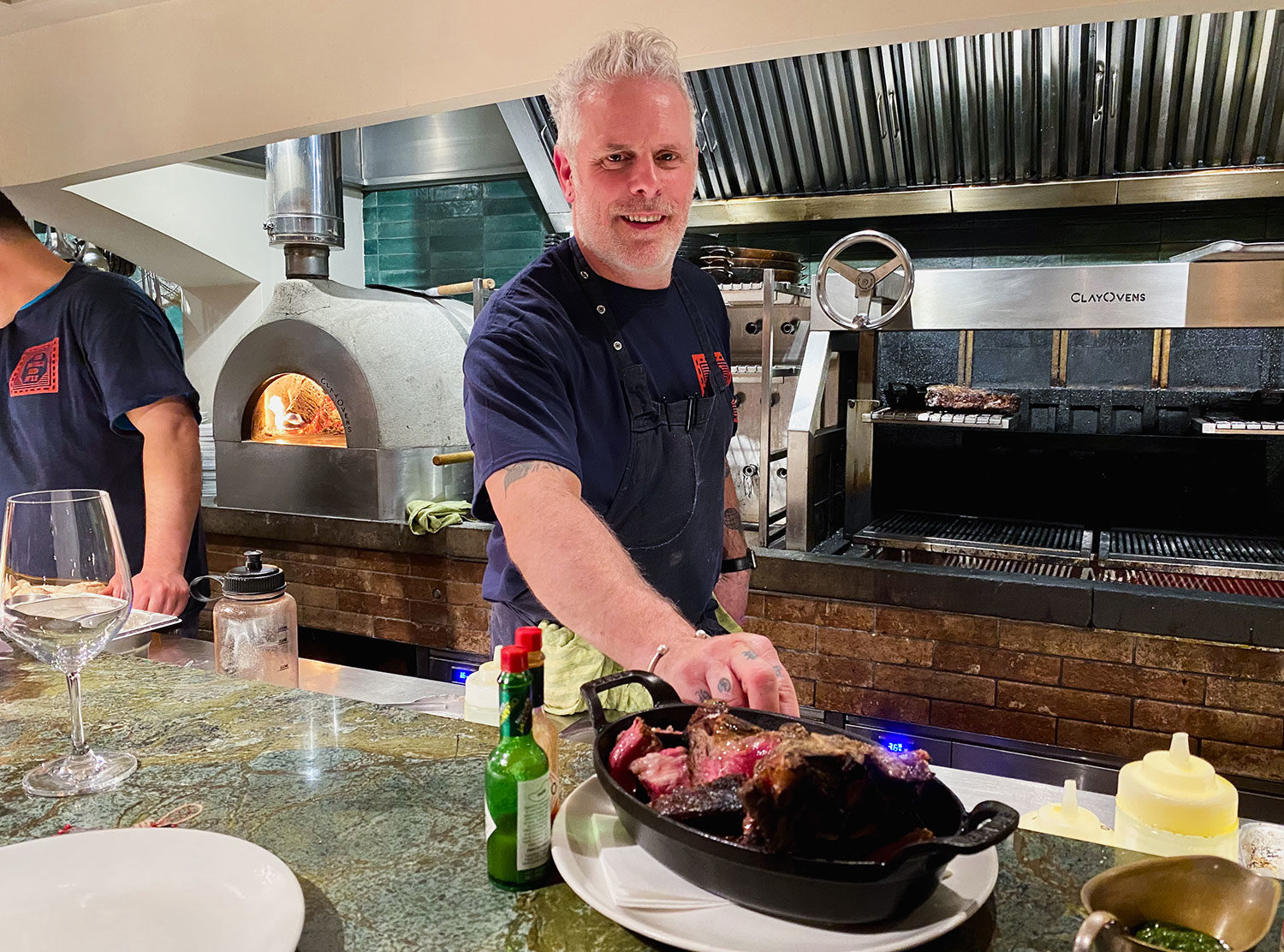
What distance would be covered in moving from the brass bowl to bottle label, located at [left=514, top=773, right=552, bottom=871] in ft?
1.42

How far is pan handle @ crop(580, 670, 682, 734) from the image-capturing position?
94 centimetres

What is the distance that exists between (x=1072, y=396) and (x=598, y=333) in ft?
9.44

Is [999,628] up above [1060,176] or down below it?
below

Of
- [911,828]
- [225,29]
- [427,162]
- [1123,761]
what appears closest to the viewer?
[911,828]

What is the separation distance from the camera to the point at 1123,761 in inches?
112

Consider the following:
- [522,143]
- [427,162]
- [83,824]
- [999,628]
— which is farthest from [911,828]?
[427,162]

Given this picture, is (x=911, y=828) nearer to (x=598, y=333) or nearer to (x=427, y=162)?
(x=598, y=333)

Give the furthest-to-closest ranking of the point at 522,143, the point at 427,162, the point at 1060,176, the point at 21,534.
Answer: the point at 427,162 < the point at 522,143 < the point at 1060,176 < the point at 21,534

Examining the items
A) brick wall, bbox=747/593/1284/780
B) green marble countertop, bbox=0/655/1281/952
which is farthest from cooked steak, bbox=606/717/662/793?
brick wall, bbox=747/593/1284/780

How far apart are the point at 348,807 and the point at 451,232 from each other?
195 inches

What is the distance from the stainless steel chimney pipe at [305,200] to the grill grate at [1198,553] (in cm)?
358

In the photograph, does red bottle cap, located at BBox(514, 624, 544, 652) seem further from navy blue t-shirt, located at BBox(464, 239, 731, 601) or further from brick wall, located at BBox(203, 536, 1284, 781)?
brick wall, located at BBox(203, 536, 1284, 781)

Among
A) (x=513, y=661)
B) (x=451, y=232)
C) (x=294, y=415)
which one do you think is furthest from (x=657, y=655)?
(x=451, y=232)

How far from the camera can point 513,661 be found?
806 millimetres
